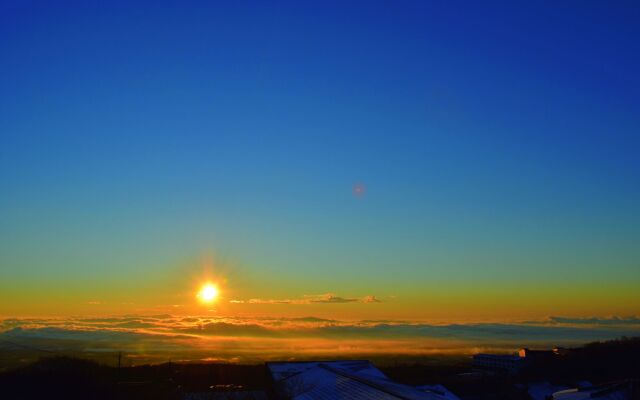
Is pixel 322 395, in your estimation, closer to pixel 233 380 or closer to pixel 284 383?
pixel 284 383

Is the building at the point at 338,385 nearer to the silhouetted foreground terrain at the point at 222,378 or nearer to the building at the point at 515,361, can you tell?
the silhouetted foreground terrain at the point at 222,378

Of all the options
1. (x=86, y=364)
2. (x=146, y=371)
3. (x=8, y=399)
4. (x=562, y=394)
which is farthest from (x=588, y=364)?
(x=8, y=399)

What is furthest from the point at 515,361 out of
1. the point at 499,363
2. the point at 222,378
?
Answer: the point at 222,378

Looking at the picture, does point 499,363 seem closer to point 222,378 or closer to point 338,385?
point 222,378

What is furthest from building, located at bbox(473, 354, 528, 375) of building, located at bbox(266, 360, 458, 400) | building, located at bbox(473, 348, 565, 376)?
building, located at bbox(266, 360, 458, 400)

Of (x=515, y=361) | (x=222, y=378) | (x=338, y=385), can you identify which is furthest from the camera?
(x=515, y=361)

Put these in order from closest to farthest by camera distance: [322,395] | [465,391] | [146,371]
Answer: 1. [322,395]
2. [465,391]
3. [146,371]

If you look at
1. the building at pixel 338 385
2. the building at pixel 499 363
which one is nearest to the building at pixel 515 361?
the building at pixel 499 363
